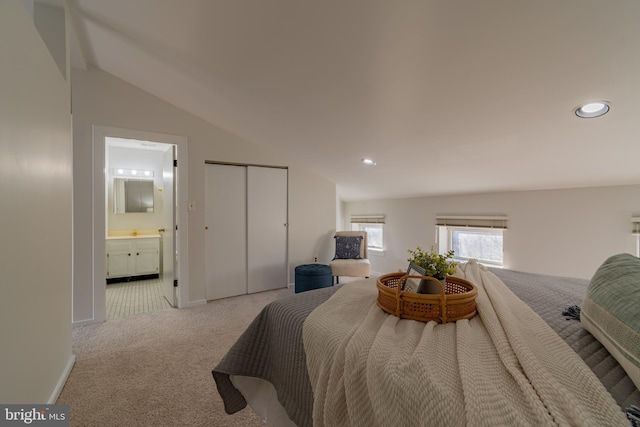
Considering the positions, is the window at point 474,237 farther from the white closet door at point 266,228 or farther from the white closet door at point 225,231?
the white closet door at point 225,231

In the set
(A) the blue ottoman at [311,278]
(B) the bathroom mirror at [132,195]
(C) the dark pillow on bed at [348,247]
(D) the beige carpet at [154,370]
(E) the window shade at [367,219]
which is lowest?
(D) the beige carpet at [154,370]

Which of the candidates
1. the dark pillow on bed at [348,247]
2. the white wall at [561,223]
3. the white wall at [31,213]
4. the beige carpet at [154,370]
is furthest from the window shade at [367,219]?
the white wall at [31,213]

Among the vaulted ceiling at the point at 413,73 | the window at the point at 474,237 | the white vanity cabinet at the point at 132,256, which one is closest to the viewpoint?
the vaulted ceiling at the point at 413,73

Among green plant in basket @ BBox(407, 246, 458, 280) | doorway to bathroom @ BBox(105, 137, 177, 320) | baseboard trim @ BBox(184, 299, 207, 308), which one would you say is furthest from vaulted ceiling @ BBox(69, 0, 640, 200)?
baseboard trim @ BBox(184, 299, 207, 308)

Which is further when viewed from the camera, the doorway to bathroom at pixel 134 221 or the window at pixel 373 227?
the window at pixel 373 227

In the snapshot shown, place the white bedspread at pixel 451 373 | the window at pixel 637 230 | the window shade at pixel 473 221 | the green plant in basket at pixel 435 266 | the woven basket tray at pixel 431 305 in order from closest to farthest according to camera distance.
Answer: the white bedspread at pixel 451 373, the woven basket tray at pixel 431 305, the green plant in basket at pixel 435 266, the window at pixel 637 230, the window shade at pixel 473 221

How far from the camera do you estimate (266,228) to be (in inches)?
157

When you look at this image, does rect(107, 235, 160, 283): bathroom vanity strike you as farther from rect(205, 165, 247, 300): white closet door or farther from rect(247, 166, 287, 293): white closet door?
rect(247, 166, 287, 293): white closet door

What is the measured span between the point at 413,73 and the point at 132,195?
4.94 meters

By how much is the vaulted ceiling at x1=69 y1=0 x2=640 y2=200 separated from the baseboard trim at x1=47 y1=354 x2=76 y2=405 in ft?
7.93

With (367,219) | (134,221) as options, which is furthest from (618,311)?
(134,221)

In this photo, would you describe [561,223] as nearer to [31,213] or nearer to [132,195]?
[31,213]

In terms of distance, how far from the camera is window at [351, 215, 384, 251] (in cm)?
486

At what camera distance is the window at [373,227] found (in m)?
4.86
